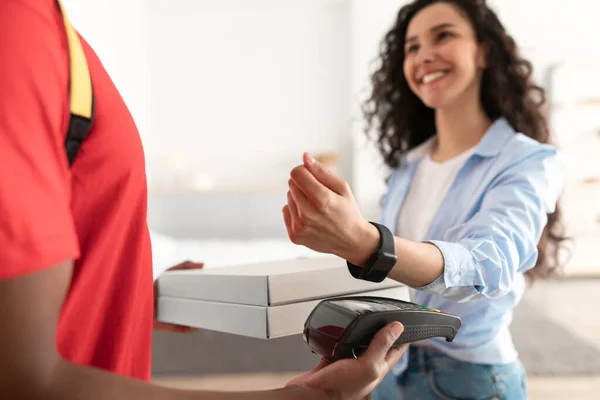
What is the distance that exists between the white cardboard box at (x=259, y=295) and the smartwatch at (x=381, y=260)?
7 cm

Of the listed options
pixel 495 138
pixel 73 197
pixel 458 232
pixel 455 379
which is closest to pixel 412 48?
pixel 495 138

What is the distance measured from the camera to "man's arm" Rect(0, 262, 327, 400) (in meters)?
0.37

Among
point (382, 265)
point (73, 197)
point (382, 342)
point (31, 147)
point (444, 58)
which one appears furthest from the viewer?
point (444, 58)

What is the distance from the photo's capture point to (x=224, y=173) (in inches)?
208

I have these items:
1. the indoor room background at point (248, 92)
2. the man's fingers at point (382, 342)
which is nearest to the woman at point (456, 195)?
the man's fingers at point (382, 342)

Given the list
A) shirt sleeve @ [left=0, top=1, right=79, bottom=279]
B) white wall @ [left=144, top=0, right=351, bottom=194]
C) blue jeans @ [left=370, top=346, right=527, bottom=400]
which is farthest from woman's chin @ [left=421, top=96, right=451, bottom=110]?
white wall @ [left=144, top=0, right=351, bottom=194]

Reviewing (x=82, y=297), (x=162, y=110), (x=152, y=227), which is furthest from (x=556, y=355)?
(x=162, y=110)

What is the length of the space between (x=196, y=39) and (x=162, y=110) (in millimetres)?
770

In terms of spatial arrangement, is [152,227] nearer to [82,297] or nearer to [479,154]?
[479,154]

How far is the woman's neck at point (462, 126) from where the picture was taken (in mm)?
1292

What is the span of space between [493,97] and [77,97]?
113cm

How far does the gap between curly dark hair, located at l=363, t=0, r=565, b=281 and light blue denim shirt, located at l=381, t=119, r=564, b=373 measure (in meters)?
0.11

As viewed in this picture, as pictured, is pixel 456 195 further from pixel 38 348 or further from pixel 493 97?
pixel 38 348

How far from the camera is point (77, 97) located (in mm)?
431
